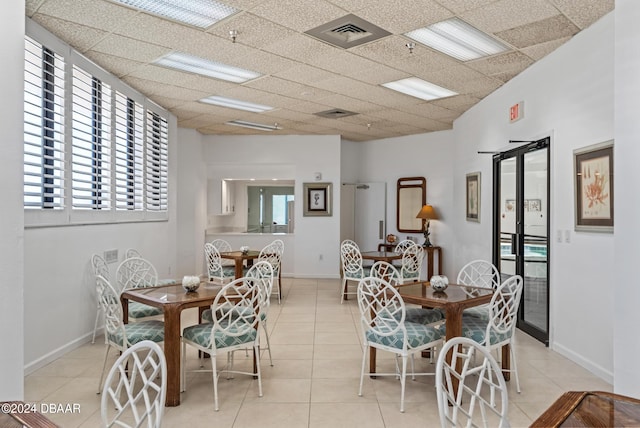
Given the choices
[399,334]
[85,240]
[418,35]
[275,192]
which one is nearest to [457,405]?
[399,334]

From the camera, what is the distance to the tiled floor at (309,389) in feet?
9.09

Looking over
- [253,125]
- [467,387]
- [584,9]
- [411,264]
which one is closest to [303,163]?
[253,125]

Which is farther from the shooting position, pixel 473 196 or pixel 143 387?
pixel 473 196

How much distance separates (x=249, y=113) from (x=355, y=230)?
3.71m

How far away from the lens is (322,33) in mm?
3770

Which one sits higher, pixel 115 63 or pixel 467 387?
pixel 115 63

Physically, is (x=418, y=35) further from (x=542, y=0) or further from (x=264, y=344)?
(x=264, y=344)

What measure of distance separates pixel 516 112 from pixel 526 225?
131 centimetres

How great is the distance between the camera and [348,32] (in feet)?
12.4

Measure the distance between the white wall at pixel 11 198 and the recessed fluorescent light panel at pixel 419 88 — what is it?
13.2 ft

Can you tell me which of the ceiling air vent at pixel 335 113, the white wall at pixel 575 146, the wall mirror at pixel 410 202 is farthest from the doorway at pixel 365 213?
the white wall at pixel 575 146

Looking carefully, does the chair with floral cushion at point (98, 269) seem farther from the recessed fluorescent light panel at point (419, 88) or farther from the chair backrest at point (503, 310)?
the recessed fluorescent light panel at point (419, 88)

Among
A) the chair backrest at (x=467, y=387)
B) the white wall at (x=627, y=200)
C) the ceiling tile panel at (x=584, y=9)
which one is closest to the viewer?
the chair backrest at (x=467, y=387)

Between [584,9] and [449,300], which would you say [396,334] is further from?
[584,9]
